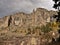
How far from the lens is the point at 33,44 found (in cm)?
6625

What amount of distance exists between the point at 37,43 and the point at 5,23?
13012cm

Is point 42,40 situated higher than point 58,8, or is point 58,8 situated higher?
point 58,8

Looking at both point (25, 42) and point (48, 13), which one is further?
point (48, 13)

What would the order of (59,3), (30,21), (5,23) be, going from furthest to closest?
(5,23) < (30,21) < (59,3)

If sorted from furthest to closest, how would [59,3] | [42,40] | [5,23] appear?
[5,23] < [42,40] < [59,3]

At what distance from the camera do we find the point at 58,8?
130ft

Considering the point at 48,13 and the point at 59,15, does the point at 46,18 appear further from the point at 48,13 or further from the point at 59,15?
the point at 59,15

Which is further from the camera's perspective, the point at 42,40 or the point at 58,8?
the point at 42,40

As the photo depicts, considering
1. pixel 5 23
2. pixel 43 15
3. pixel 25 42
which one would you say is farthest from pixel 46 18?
pixel 25 42

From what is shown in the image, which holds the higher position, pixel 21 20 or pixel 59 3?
pixel 59 3

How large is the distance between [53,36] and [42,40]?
2.99 metres

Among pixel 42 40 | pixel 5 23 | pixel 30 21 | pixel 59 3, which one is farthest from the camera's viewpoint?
pixel 5 23

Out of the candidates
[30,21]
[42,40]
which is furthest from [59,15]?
[30,21]

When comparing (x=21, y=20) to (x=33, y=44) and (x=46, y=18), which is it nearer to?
(x=46, y=18)
